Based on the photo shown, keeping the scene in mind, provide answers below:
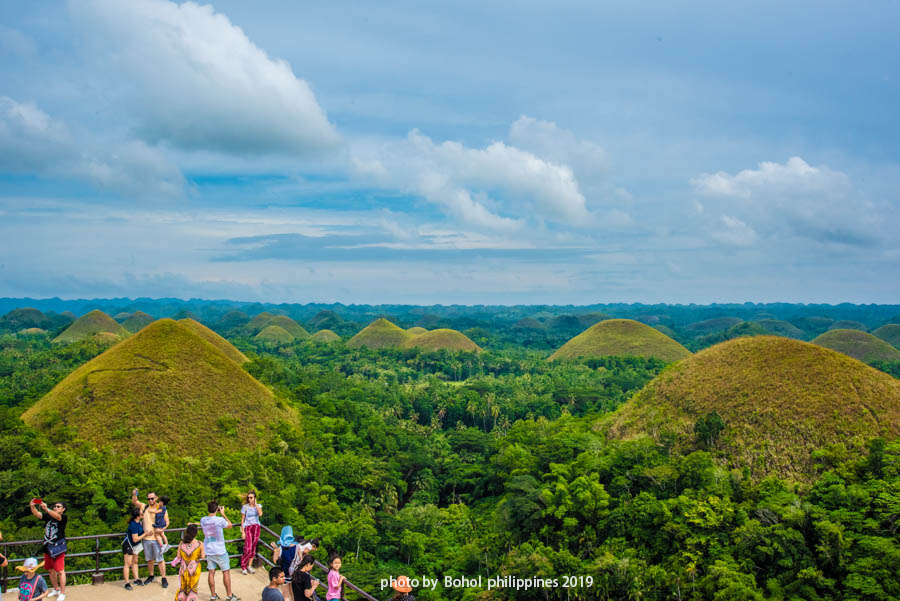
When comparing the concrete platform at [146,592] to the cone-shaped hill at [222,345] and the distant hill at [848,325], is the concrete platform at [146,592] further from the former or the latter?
the distant hill at [848,325]

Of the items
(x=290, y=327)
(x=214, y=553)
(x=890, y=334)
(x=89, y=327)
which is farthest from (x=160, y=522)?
(x=890, y=334)

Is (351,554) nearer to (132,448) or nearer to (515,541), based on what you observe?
(515,541)

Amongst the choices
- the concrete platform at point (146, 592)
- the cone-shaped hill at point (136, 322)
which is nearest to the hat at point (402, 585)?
the concrete platform at point (146, 592)

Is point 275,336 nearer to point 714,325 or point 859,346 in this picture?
point 859,346

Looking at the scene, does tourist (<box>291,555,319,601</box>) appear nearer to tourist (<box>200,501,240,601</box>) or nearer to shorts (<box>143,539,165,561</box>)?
tourist (<box>200,501,240,601</box>)

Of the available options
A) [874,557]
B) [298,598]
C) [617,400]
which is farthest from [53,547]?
[617,400]

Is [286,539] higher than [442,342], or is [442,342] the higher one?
[286,539]
